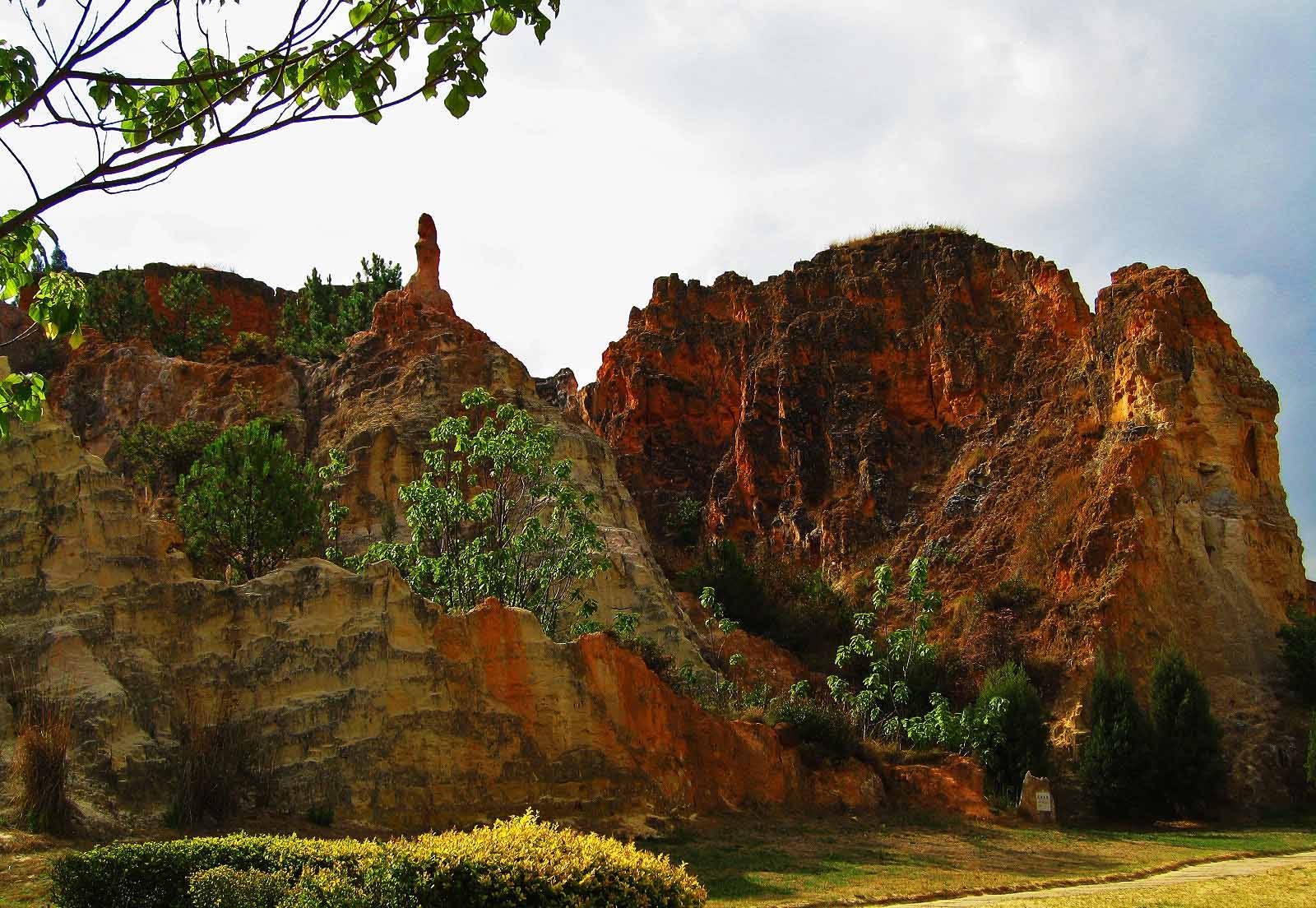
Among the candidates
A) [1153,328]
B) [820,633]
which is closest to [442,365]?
[820,633]

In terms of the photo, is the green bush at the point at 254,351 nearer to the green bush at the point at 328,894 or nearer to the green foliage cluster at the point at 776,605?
the green foliage cluster at the point at 776,605

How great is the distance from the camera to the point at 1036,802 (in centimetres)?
2898

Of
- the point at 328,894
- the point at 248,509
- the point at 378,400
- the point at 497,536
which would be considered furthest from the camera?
the point at 378,400

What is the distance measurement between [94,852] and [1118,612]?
3353cm

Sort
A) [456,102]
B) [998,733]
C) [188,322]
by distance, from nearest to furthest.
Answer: [456,102] → [998,733] → [188,322]

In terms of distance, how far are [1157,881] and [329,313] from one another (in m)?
42.2

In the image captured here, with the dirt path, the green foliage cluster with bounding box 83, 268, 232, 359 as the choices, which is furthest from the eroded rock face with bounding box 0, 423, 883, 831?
the green foliage cluster with bounding box 83, 268, 232, 359

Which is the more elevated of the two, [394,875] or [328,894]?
[394,875]

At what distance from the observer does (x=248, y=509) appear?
26.7 metres

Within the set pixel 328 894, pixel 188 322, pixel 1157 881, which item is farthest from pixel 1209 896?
pixel 188 322

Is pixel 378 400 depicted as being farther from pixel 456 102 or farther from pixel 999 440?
pixel 456 102

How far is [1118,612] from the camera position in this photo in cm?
3888

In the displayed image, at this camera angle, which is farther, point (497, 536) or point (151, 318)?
point (151, 318)

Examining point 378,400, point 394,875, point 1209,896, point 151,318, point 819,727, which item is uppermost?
point 151,318
